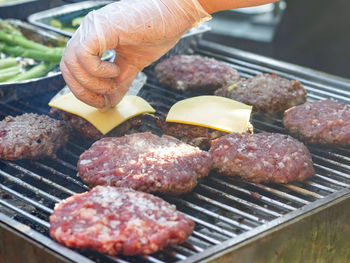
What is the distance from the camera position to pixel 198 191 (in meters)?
3.23

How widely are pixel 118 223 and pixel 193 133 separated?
4.41 feet

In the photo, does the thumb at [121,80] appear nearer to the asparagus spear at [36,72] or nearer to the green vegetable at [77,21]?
the asparagus spear at [36,72]

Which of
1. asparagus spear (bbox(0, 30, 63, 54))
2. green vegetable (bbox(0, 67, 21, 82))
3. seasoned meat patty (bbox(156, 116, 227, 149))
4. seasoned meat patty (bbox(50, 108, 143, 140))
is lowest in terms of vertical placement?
seasoned meat patty (bbox(50, 108, 143, 140))

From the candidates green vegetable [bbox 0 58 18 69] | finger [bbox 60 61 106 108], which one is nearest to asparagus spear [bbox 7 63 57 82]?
green vegetable [bbox 0 58 18 69]

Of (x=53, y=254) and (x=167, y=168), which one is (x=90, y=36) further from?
(x=53, y=254)

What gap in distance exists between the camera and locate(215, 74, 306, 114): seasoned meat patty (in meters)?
4.18

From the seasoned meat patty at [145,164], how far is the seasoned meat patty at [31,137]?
41 centimetres

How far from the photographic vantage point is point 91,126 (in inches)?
149

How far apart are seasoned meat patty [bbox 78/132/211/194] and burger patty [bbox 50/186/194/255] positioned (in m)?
0.27

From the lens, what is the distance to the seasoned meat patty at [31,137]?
3.41 m

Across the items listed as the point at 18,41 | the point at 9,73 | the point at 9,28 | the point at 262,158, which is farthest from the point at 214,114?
the point at 9,28

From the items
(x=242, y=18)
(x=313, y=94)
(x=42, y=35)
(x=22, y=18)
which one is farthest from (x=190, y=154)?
(x=242, y=18)

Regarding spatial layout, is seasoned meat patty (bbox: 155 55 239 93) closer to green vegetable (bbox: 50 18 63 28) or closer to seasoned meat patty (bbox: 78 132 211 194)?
seasoned meat patty (bbox: 78 132 211 194)

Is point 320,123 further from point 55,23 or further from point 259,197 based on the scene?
point 55,23
